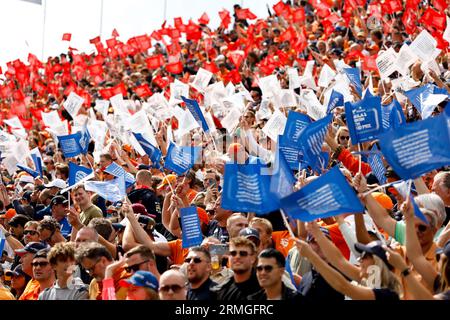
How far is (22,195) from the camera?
43.5 ft

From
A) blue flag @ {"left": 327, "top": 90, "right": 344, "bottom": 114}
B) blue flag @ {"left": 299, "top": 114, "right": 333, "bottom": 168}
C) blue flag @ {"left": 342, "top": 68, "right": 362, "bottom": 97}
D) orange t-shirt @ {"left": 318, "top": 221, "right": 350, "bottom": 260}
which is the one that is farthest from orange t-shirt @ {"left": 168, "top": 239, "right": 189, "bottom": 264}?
blue flag @ {"left": 342, "top": 68, "right": 362, "bottom": 97}

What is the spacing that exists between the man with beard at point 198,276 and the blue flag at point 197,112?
5.62 metres

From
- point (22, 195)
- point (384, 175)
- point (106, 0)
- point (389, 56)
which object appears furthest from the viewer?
point (106, 0)

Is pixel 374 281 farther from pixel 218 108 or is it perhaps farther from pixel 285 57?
pixel 285 57

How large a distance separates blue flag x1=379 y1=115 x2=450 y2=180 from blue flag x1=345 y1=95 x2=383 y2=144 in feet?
7.42

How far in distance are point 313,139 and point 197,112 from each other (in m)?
4.30

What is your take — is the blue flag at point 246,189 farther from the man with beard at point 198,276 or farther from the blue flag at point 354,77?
the blue flag at point 354,77

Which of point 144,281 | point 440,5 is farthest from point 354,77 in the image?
point 144,281

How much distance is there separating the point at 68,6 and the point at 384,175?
23.1 meters

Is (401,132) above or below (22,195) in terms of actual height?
above

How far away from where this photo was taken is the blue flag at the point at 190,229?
8.07m

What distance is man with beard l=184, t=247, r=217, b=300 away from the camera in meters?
6.44

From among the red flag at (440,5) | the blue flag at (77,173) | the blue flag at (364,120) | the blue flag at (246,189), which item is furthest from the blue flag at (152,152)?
the red flag at (440,5)
